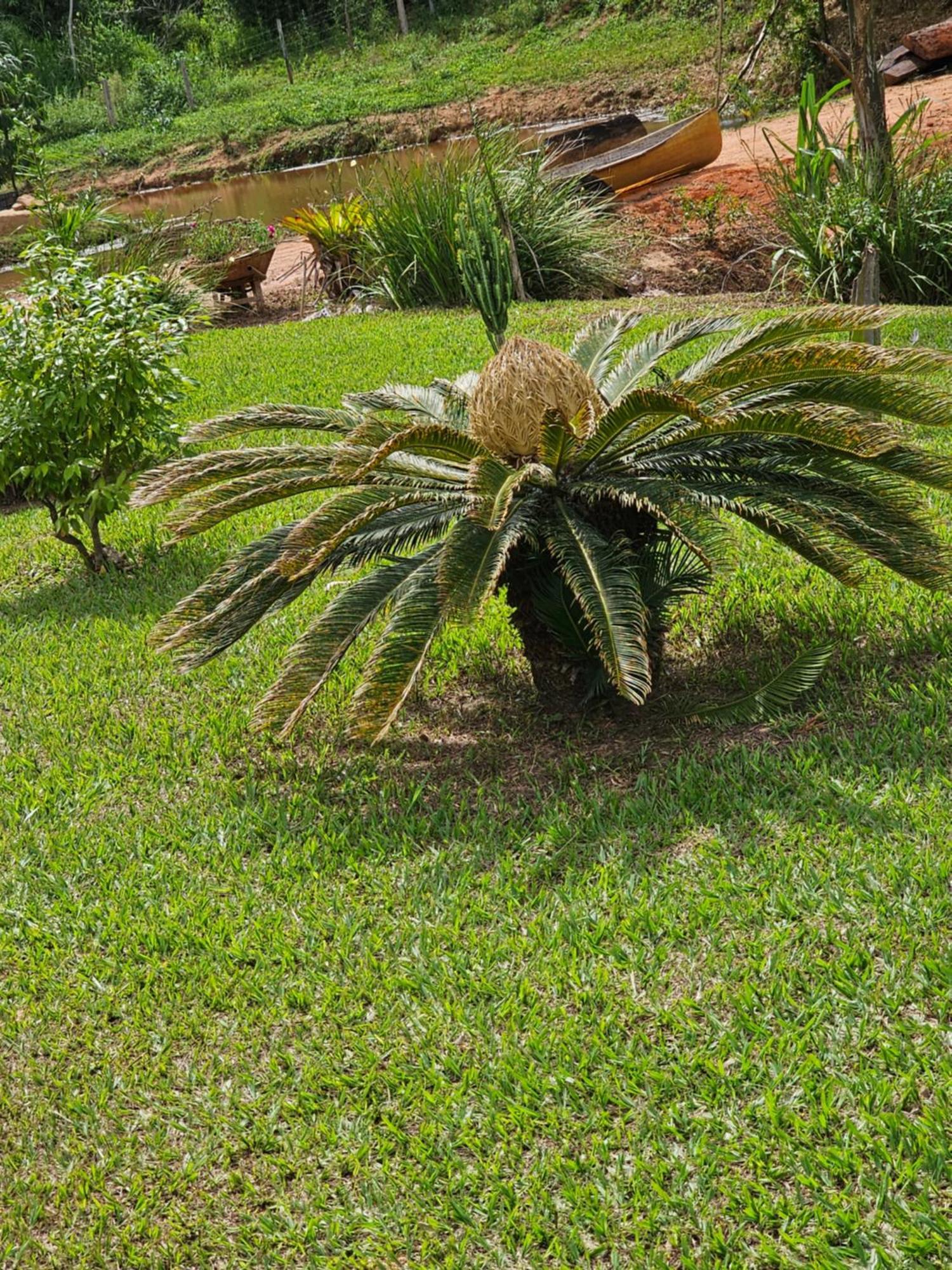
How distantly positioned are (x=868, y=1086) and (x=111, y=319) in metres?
5.08

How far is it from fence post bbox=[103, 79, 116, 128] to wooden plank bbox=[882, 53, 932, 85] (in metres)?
29.1

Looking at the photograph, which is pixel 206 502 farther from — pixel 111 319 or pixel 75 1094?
pixel 111 319

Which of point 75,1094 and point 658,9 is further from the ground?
point 658,9

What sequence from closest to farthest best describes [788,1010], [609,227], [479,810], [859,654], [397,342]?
[788,1010] → [479,810] → [859,654] → [397,342] → [609,227]

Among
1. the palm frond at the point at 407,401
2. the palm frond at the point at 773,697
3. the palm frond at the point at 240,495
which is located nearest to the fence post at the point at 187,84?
the palm frond at the point at 407,401

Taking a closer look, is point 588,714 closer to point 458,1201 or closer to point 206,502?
point 206,502

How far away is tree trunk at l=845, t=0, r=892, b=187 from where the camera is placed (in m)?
8.28

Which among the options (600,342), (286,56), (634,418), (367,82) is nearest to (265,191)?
(367,82)

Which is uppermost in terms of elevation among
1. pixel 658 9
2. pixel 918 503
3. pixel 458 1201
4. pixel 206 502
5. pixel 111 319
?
pixel 658 9

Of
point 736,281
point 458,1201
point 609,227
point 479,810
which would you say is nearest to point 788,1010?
point 458,1201

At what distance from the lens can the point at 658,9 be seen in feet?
106

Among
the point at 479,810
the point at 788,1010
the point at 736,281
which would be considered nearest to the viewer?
the point at 788,1010

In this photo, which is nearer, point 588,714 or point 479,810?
point 479,810

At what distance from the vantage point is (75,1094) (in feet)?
9.01
